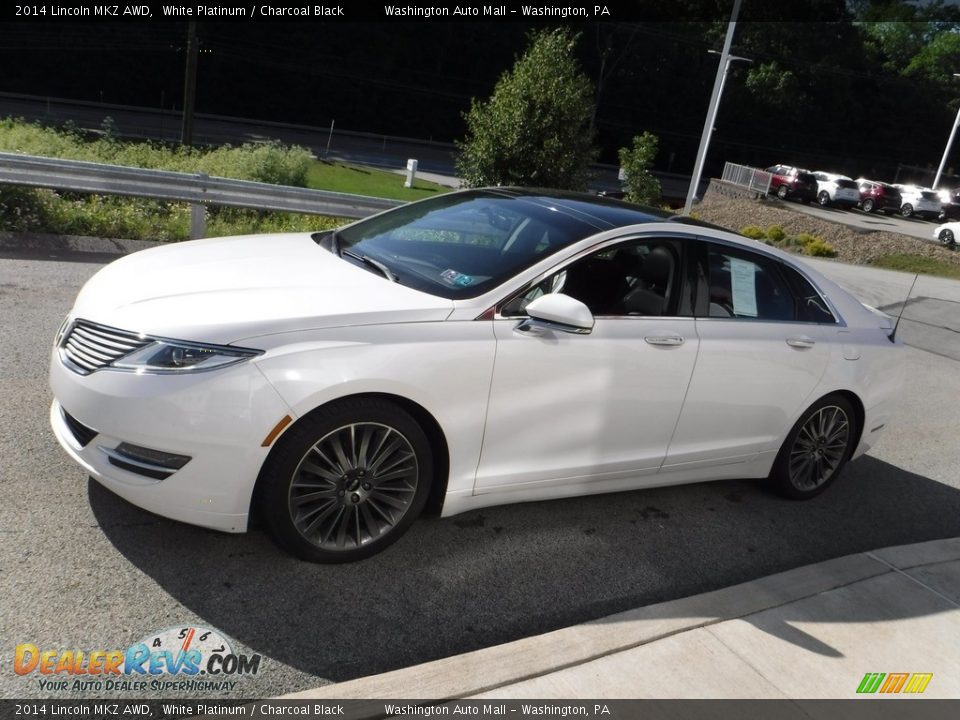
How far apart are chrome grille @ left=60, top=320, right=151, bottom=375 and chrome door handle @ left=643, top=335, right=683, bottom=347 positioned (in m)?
2.34

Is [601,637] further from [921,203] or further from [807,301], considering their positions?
[921,203]

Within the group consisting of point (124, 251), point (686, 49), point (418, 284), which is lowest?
point (124, 251)

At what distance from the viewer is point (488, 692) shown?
300cm

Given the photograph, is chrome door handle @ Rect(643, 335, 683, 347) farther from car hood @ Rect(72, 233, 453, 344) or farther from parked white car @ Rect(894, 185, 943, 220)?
parked white car @ Rect(894, 185, 943, 220)

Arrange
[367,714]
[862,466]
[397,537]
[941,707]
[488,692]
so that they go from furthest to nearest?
[862,466] → [397,537] → [941,707] → [488,692] → [367,714]

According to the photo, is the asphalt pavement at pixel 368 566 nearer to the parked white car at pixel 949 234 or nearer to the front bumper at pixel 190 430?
the front bumper at pixel 190 430

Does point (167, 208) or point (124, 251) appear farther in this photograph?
point (167, 208)

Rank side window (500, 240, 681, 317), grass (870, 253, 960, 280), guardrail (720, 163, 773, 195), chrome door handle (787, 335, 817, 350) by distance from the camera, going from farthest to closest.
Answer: guardrail (720, 163, 773, 195) → grass (870, 253, 960, 280) → chrome door handle (787, 335, 817, 350) → side window (500, 240, 681, 317)

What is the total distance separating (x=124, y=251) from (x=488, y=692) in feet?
23.7

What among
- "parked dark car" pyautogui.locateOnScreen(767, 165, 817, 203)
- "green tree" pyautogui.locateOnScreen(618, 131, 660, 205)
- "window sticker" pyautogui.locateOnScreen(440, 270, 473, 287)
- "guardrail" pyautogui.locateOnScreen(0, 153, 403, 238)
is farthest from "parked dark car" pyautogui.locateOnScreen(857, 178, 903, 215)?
"window sticker" pyautogui.locateOnScreen(440, 270, 473, 287)

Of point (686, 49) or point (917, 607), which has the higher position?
point (686, 49)

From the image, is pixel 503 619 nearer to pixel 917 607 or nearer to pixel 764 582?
pixel 764 582

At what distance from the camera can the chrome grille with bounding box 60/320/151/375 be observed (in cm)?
331

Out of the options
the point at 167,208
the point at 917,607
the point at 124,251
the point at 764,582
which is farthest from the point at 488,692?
the point at 167,208
